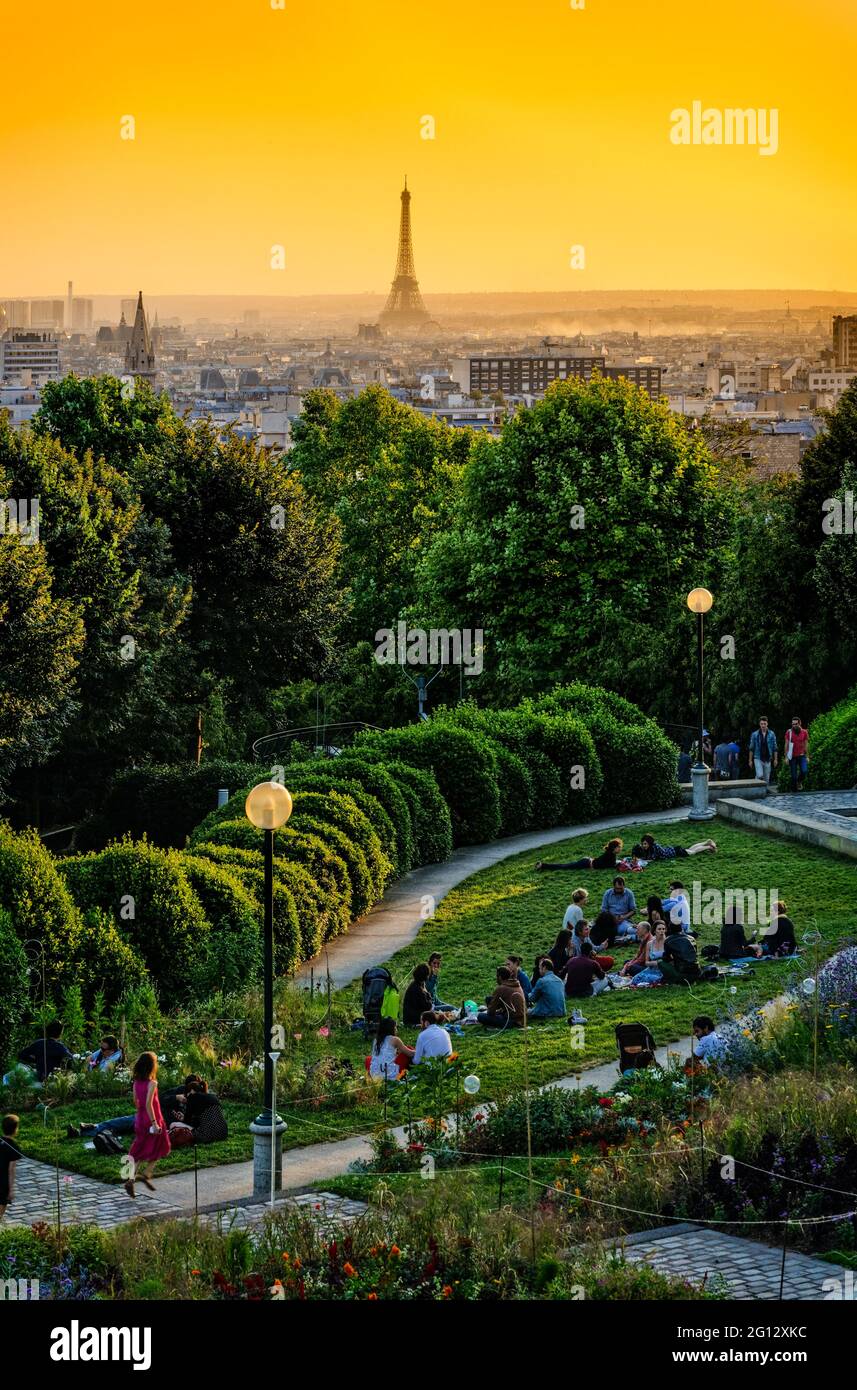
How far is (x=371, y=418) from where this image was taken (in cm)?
8762

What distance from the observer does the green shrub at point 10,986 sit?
21.7 meters

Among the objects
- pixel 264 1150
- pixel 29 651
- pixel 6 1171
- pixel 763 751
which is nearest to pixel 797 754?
pixel 763 751

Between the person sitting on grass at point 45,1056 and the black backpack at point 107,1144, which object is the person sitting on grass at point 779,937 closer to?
the person sitting on grass at point 45,1056

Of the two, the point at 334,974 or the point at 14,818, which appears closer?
the point at 334,974

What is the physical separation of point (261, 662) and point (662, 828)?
17.9 m

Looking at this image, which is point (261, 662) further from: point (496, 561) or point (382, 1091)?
point (382, 1091)

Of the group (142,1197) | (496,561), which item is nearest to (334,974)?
(142,1197)

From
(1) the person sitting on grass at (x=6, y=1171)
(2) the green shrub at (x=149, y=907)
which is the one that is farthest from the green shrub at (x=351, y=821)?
(1) the person sitting on grass at (x=6, y=1171)

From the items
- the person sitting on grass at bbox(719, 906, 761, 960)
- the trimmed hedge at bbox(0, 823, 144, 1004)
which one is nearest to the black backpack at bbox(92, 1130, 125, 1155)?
the trimmed hedge at bbox(0, 823, 144, 1004)

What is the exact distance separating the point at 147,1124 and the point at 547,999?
604 centimetres

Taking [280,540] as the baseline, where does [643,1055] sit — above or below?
below

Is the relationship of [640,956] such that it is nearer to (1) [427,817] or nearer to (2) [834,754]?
(1) [427,817]

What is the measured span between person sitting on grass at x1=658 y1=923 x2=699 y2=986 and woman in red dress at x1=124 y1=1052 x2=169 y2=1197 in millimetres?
7466

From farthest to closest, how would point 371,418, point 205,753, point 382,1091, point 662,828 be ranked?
point 371,418 → point 205,753 → point 662,828 → point 382,1091
